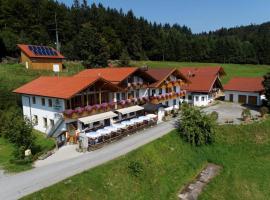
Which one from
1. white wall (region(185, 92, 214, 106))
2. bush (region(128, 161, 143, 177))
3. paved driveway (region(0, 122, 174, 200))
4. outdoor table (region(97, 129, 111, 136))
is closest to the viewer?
paved driveway (region(0, 122, 174, 200))

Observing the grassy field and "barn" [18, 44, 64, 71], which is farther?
"barn" [18, 44, 64, 71]

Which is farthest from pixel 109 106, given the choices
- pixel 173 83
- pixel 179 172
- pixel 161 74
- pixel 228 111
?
pixel 228 111

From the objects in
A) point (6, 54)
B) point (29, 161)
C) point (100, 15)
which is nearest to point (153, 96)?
point (29, 161)

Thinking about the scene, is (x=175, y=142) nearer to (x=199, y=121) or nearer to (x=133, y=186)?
(x=199, y=121)

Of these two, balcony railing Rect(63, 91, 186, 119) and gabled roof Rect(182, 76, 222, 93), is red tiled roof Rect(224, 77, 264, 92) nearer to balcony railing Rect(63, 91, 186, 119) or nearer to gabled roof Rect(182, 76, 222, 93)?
gabled roof Rect(182, 76, 222, 93)

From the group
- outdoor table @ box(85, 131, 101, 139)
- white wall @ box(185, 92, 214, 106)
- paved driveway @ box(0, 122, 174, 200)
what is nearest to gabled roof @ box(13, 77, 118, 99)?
outdoor table @ box(85, 131, 101, 139)

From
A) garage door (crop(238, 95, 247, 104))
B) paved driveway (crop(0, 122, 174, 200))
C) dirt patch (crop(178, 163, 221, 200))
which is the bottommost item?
dirt patch (crop(178, 163, 221, 200))

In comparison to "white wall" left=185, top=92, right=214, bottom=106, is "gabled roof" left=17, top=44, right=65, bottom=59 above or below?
above
